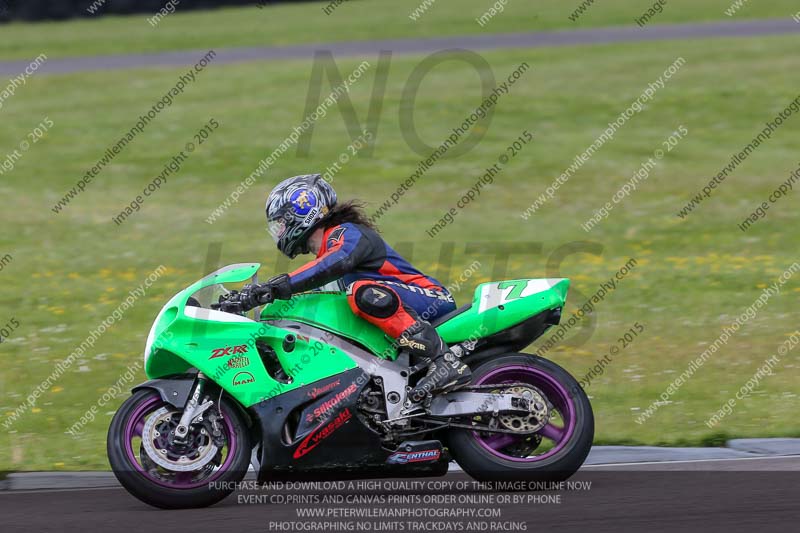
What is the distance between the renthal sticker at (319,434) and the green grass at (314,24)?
23268mm

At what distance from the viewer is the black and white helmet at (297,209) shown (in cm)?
715

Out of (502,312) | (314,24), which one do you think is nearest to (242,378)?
(502,312)

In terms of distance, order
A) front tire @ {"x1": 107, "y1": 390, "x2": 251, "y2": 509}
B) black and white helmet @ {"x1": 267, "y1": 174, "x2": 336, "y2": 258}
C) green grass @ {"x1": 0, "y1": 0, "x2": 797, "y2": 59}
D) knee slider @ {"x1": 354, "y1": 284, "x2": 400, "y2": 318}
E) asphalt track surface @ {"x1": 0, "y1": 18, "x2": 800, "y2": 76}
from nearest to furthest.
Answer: front tire @ {"x1": 107, "y1": 390, "x2": 251, "y2": 509}
knee slider @ {"x1": 354, "y1": 284, "x2": 400, "y2": 318}
black and white helmet @ {"x1": 267, "y1": 174, "x2": 336, "y2": 258}
asphalt track surface @ {"x1": 0, "y1": 18, "x2": 800, "y2": 76}
green grass @ {"x1": 0, "y1": 0, "x2": 797, "y2": 59}

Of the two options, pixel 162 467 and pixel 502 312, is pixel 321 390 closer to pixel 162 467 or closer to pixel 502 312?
pixel 162 467

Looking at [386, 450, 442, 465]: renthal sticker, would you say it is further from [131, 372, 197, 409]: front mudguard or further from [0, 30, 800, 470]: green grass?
[0, 30, 800, 470]: green grass

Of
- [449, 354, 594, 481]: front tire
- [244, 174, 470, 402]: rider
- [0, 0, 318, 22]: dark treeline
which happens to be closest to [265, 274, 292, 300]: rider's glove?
[244, 174, 470, 402]: rider

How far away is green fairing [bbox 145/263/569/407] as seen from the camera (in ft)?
22.3

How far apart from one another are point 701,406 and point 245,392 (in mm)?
3992

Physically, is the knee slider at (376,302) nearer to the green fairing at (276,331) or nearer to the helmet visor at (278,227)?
the green fairing at (276,331)

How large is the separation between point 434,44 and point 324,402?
21746 millimetres

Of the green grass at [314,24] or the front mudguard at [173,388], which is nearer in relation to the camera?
the front mudguard at [173,388]

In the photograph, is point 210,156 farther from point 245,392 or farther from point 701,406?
point 245,392

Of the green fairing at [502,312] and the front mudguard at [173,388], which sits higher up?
the green fairing at [502,312]

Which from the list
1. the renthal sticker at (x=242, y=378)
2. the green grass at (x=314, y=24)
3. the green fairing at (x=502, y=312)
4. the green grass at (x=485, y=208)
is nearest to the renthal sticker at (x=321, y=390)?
the renthal sticker at (x=242, y=378)
